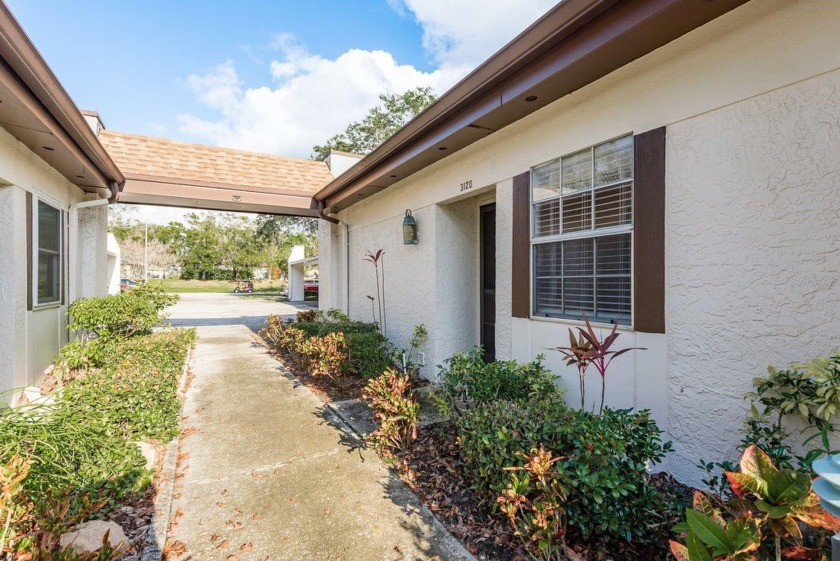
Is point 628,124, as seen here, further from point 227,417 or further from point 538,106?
point 227,417

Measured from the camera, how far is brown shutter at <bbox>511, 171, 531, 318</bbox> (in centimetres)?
452

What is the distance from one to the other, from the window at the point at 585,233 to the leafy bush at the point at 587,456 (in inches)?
47.5

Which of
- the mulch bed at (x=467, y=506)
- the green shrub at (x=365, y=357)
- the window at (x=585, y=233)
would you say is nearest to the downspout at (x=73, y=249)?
the green shrub at (x=365, y=357)

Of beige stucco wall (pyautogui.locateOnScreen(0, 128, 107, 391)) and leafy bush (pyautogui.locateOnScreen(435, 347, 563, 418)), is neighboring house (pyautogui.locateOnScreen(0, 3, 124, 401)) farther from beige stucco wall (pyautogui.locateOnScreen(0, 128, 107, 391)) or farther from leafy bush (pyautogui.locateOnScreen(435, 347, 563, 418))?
leafy bush (pyautogui.locateOnScreen(435, 347, 563, 418))

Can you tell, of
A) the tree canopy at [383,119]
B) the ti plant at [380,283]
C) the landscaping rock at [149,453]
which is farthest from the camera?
the tree canopy at [383,119]

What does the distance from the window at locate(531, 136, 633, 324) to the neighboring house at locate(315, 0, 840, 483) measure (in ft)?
0.05

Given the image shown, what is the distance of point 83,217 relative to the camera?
318 inches

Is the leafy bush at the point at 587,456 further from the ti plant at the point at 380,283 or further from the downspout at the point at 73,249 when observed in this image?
the downspout at the point at 73,249

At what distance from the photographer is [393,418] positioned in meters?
3.71

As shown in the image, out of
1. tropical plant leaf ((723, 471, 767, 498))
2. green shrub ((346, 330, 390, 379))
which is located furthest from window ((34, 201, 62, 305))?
tropical plant leaf ((723, 471, 767, 498))

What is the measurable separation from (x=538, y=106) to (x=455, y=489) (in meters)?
3.74

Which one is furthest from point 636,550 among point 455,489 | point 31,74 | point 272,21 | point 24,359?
point 272,21

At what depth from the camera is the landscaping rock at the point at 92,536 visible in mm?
2287

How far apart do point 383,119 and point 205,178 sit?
59.9ft
